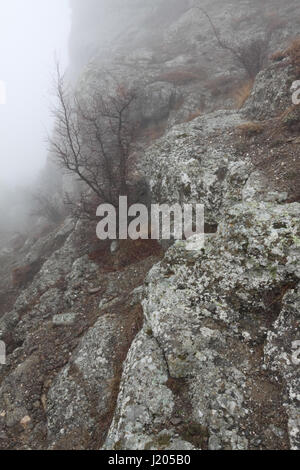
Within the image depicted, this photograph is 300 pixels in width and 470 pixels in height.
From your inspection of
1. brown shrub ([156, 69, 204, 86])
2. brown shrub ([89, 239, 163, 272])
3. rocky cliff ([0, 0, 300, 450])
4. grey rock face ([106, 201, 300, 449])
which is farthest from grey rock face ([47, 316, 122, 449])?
brown shrub ([156, 69, 204, 86])

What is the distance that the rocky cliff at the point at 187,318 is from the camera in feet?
19.3

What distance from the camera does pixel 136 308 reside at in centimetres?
1001

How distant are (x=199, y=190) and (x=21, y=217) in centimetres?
4358

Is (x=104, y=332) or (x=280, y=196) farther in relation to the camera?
(x=104, y=332)

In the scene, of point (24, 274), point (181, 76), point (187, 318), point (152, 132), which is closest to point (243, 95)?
point (152, 132)

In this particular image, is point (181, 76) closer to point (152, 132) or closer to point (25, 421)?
point (152, 132)

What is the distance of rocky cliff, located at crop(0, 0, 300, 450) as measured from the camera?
5.89 m

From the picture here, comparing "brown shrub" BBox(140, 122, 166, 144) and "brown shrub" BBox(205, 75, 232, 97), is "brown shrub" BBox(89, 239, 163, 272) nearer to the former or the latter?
"brown shrub" BBox(140, 122, 166, 144)

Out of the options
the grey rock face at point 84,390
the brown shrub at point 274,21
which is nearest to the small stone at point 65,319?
the grey rock face at point 84,390

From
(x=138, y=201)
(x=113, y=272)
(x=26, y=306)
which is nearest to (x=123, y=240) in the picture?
(x=113, y=272)

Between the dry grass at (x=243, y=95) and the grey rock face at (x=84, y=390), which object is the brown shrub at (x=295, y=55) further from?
the grey rock face at (x=84, y=390)

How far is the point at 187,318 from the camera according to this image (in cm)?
746
